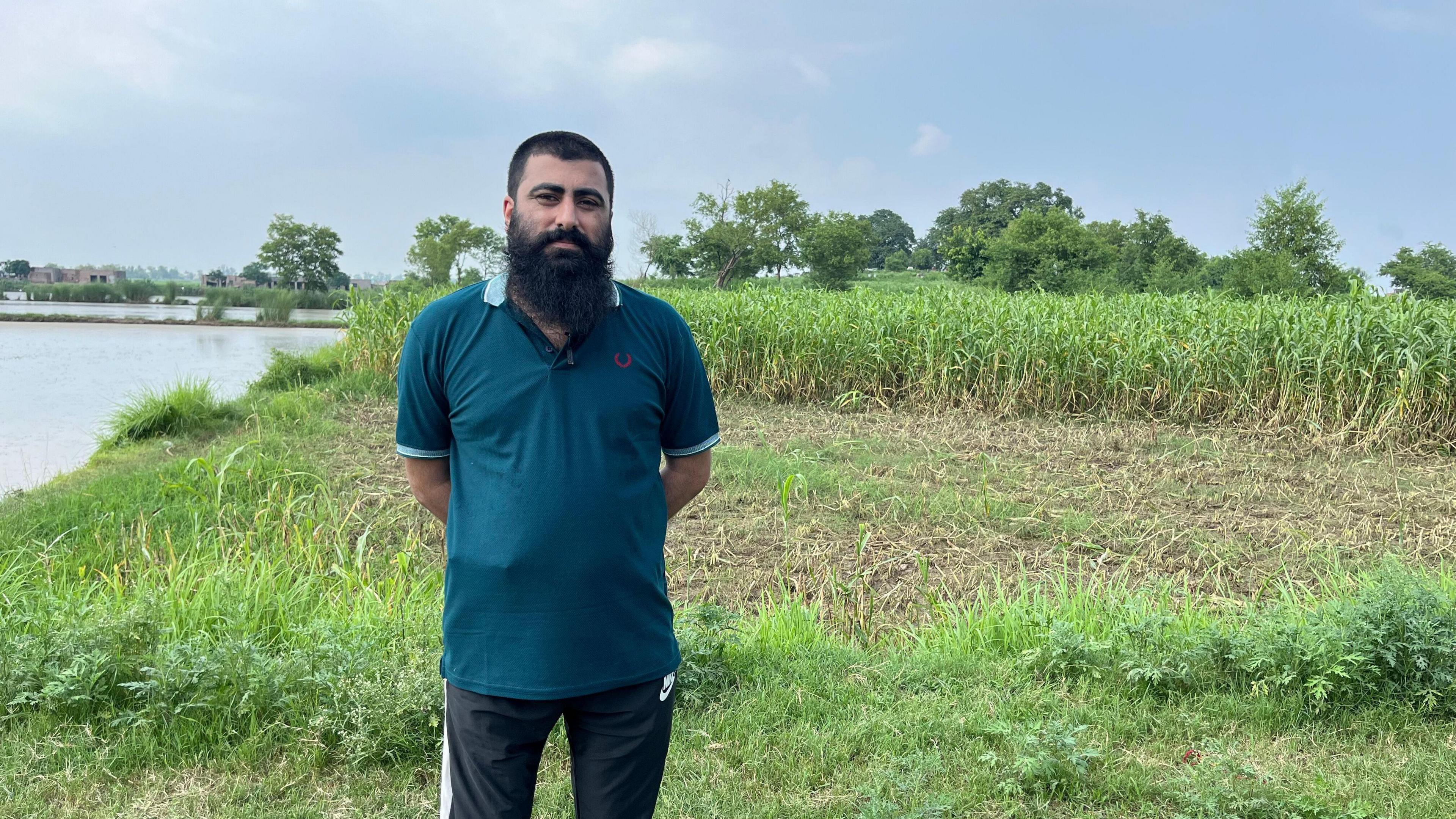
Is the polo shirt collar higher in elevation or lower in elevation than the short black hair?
lower

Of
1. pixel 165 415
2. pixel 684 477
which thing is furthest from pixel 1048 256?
pixel 684 477

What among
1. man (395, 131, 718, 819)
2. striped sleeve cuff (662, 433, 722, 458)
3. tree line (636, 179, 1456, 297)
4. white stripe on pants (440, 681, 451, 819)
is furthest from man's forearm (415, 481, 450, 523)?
tree line (636, 179, 1456, 297)

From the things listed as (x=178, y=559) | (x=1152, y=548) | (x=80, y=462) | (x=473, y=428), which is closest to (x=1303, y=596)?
(x=1152, y=548)

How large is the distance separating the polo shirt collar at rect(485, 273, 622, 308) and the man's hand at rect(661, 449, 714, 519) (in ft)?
1.33

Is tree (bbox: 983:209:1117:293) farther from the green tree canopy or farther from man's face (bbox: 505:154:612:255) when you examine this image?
man's face (bbox: 505:154:612:255)

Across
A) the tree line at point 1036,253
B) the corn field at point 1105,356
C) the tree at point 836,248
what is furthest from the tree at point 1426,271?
the corn field at point 1105,356

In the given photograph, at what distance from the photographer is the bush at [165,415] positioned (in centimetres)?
991

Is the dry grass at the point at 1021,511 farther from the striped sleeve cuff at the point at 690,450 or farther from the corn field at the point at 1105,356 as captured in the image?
the striped sleeve cuff at the point at 690,450

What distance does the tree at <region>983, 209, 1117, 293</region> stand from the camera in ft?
135

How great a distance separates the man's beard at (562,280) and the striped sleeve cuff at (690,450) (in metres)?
0.38

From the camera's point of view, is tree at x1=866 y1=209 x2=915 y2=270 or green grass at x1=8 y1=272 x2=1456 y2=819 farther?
tree at x1=866 y1=209 x2=915 y2=270

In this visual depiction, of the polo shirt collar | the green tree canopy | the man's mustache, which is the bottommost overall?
the polo shirt collar

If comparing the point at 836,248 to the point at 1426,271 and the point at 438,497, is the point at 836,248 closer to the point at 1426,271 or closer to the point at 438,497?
the point at 1426,271

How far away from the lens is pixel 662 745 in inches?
69.3
